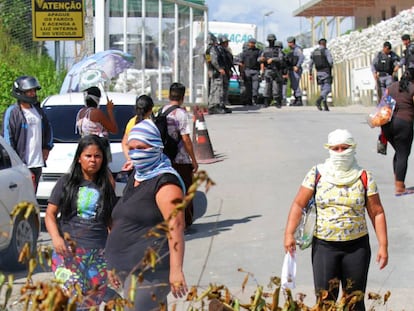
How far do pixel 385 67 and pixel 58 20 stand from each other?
8.20 m

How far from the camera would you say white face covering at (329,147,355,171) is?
6.27 meters

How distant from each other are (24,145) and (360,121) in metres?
12.2

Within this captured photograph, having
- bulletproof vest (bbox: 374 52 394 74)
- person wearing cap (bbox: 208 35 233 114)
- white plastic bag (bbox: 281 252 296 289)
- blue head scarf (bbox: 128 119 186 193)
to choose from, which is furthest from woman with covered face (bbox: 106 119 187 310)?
bulletproof vest (bbox: 374 52 394 74)

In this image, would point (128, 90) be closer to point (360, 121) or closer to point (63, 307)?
point (360, 121)

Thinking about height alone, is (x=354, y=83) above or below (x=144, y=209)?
above

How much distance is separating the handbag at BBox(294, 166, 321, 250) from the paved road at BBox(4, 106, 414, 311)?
0.60m

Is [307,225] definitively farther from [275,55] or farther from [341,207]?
[275,55]

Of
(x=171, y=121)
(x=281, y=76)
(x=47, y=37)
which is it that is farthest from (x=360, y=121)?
(x=171, y=121)

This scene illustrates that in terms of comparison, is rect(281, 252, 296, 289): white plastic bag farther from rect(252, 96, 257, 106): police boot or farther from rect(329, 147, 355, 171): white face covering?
rect(252, 96, 257, 106): police boot

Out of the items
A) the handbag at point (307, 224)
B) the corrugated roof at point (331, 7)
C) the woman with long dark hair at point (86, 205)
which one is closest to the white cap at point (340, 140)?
the handbag at point (307, 224)

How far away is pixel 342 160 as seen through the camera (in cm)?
627

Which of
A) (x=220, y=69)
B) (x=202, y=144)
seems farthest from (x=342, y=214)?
(x=220, y=69)

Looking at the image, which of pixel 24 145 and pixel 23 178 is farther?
pixel 24 145

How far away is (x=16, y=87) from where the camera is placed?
10.3 metres
